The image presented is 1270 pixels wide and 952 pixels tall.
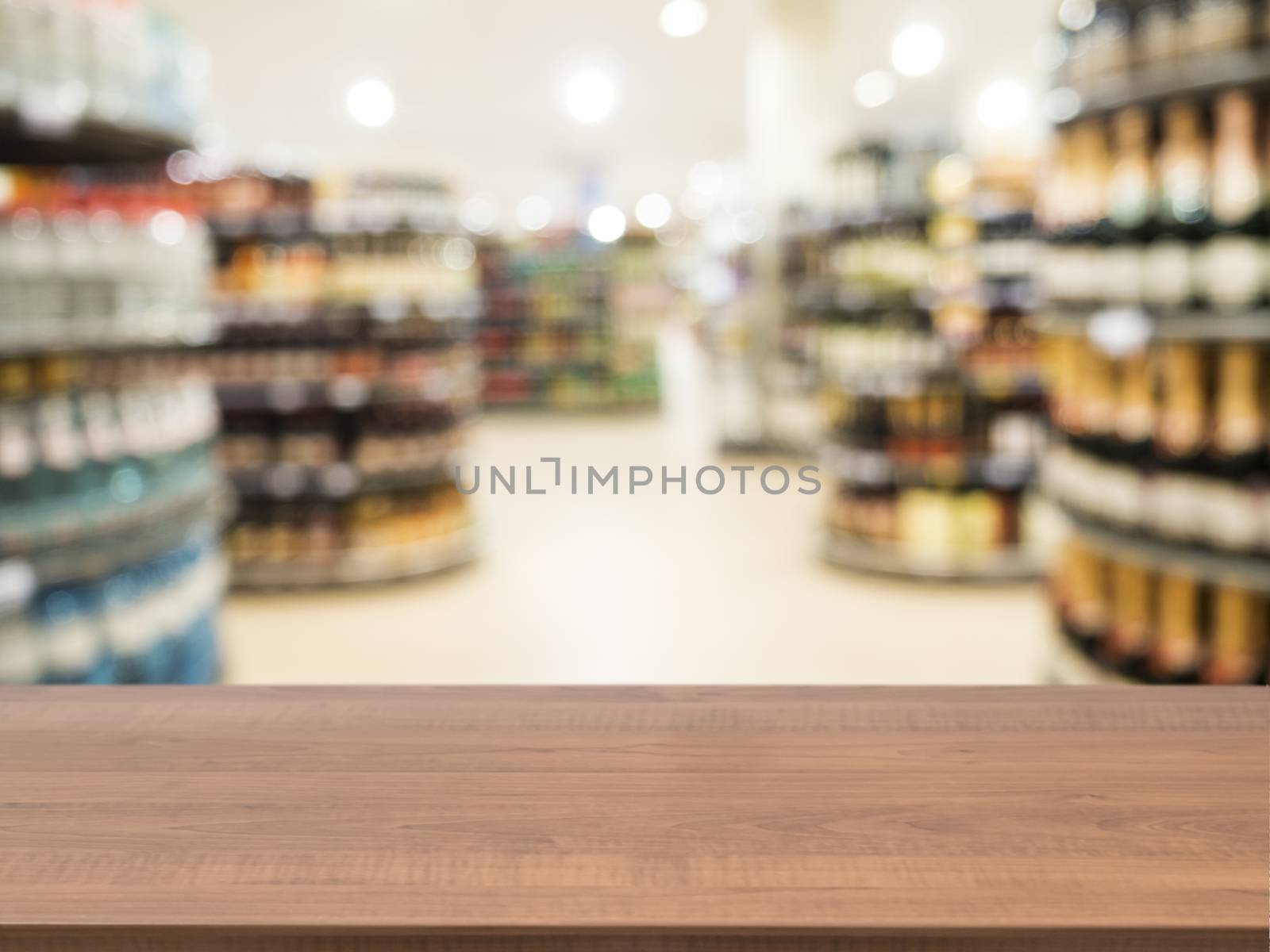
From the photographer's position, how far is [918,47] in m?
10.6

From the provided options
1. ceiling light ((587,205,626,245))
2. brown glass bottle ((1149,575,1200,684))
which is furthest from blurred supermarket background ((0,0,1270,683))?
ceiling light ((587,205,626,245))

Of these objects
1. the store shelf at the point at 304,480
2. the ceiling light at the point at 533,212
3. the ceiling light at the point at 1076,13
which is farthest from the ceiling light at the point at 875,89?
the ceiling light at the point at 1076,13

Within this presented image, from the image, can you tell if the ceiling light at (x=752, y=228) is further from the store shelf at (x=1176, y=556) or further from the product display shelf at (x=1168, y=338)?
the store shelf at (x=1176, y=556)

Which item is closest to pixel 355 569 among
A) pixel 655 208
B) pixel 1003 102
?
pixel 1003 102

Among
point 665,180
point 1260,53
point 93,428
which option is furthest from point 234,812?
point 665,180

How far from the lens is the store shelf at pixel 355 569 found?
6.23 metres

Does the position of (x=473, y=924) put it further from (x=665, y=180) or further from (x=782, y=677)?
(x=665, y=180)

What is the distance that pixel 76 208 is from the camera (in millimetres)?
4148

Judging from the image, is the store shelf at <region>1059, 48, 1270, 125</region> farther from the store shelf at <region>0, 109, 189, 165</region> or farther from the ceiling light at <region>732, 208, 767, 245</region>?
the ceiling light at <region>732, 208, 767, 245</region>

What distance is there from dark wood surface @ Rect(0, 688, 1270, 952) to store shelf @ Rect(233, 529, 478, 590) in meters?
4.91

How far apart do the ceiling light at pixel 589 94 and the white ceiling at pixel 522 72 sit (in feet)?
0.50

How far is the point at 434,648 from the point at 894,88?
1175 cm

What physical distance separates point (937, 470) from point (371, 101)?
9.99 meters

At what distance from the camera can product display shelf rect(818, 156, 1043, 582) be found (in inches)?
247
